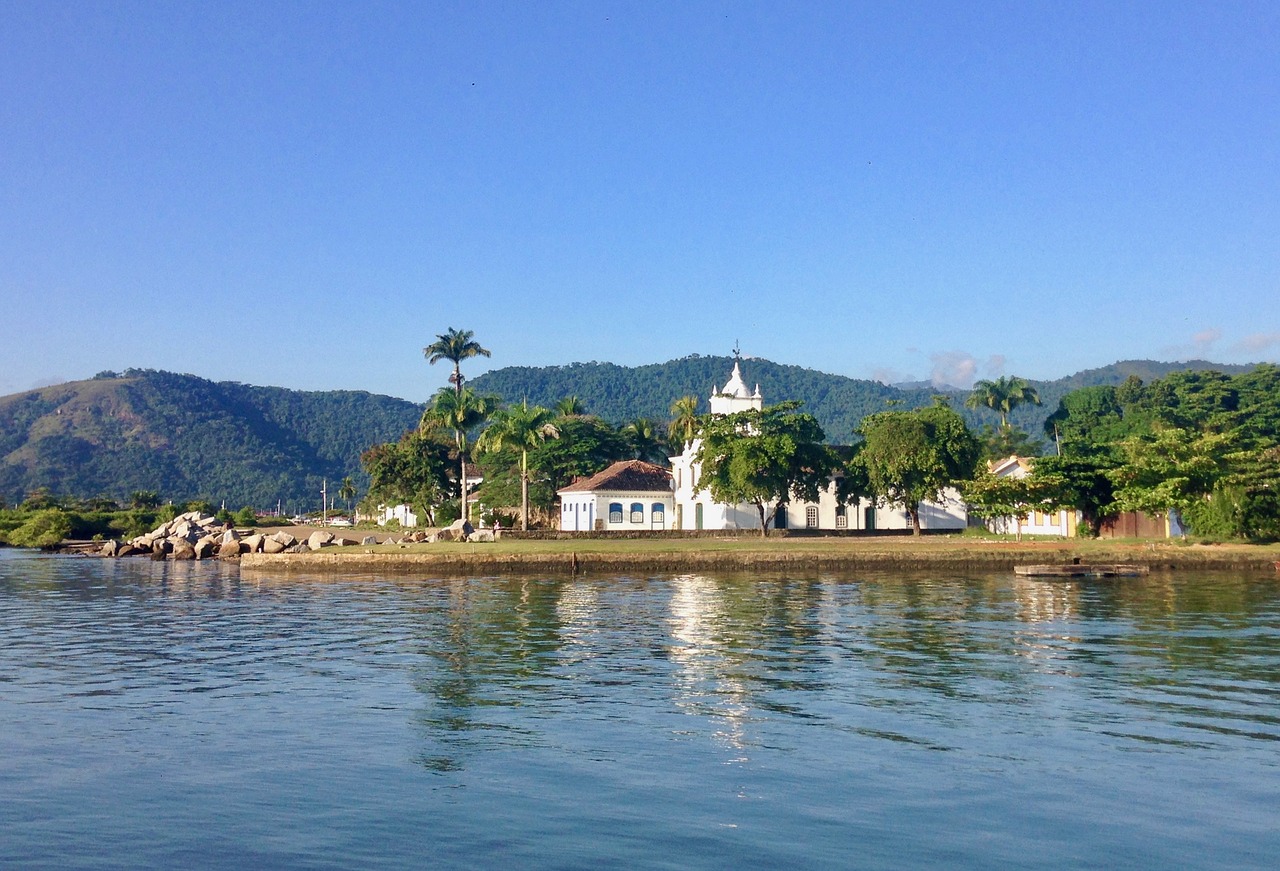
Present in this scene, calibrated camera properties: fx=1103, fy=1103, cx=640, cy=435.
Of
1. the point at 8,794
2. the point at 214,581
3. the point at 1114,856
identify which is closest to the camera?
the point at 1114,856

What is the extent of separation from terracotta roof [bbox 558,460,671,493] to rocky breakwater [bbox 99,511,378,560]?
16.7 meters

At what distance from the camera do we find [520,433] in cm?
8231

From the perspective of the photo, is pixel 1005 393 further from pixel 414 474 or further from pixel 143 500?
pixel 143 500

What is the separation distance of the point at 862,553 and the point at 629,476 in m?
30.5

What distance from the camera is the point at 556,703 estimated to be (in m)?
20.7

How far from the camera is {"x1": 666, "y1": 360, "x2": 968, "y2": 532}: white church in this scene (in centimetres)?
8225

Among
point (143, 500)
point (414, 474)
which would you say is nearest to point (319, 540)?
point (414, 474)

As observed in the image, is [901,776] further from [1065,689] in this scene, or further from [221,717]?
[221,717]

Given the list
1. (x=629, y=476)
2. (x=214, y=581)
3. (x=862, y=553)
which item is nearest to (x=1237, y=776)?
(x=862, y=553)

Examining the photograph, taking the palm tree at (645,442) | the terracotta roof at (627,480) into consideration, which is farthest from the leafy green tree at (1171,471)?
the palm tree at (645,442)

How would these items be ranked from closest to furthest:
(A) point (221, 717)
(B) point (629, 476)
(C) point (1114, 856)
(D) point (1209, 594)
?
(C) point (1114, 856), (A) point (221, 717), (D) point (1209, 594), (B) point (629, 476)

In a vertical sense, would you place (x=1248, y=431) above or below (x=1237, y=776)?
above

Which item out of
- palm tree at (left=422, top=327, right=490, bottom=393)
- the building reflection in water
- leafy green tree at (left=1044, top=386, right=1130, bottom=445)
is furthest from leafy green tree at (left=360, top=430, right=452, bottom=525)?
leafy green tree at (left=1044, top=386, right=1130, bottom=445)

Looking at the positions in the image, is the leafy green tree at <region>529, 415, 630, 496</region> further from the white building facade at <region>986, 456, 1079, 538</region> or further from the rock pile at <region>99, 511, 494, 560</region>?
the white building facade at <region>986, 456, 1079, 538</region>
